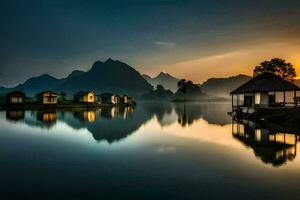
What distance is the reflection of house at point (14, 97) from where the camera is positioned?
7800 cm

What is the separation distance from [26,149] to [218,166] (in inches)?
566

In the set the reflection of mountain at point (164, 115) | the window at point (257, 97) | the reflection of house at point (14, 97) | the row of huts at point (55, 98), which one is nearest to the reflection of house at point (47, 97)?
the row of huts at point (55, 98)

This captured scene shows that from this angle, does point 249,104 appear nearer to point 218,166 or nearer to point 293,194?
point 218,166

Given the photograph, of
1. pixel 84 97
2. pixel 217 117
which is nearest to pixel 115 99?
pixel 84 97

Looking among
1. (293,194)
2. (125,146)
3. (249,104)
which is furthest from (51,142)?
(249,104)

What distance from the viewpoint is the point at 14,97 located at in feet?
259

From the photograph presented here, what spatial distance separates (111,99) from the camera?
108m

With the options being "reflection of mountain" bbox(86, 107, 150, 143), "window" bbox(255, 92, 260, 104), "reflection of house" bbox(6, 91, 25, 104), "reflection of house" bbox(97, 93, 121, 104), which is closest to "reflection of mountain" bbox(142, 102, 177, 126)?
"reflection of mountain" bbox(86, 107, 150, 143)

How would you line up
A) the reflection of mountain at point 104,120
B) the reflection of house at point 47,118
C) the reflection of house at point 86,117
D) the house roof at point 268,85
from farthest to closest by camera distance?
the reflection of house at point 86,117, the reflection of house at point 47,118, the house roof at point 268,85, the reflection of mountain at point 104,120

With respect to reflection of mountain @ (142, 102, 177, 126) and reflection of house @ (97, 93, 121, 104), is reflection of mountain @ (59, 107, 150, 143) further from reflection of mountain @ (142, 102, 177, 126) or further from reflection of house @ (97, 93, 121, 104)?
reflection of house @ (97, 93, 121, 104)

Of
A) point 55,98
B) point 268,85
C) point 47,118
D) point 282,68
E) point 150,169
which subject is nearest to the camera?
point 150,169

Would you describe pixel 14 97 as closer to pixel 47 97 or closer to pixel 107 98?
pixel 47 97

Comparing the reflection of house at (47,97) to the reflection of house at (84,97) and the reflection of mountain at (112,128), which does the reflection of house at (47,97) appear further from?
the reflection of mountain at (112,128)

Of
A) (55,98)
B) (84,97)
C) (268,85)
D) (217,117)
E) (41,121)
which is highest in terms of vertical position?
(268,85)
